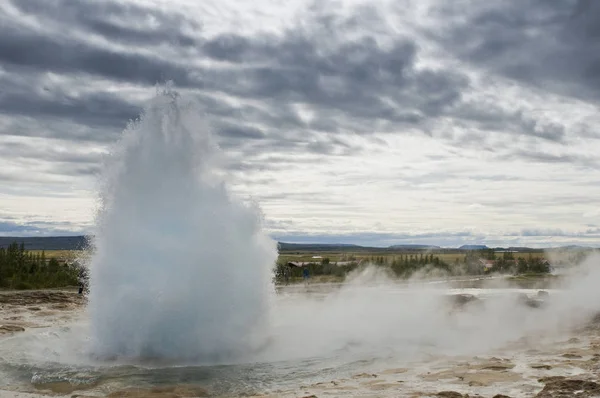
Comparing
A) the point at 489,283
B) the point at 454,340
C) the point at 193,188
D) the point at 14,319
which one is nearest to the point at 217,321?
the point at 193,188

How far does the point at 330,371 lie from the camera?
9211 millimetres

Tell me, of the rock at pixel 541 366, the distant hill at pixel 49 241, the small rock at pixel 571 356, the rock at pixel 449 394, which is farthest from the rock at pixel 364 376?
the distant hill at pixel 49 241

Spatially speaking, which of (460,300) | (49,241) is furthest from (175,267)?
(49,241)

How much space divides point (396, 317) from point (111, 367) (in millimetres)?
8077

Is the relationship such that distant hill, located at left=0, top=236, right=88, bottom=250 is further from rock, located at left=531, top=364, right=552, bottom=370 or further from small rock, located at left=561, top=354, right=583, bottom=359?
rock, located at left=531, top=364, right=552, bottom=370

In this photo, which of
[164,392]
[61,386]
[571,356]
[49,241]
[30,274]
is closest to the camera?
[164,392]

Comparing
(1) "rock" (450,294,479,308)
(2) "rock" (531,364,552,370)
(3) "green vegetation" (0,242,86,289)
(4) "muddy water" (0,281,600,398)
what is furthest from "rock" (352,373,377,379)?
(3) "green vegetation" (0,242,86,289)

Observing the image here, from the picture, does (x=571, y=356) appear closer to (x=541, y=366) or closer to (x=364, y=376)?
(x=541, y=366)

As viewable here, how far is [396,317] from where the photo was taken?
1532 centimetres

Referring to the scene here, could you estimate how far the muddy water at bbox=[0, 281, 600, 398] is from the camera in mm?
7617

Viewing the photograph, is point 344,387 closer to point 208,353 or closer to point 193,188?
point 208,353

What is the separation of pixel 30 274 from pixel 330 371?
2111 cm

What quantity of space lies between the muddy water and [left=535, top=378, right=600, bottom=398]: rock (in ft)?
0.06

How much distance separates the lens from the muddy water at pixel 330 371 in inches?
300
